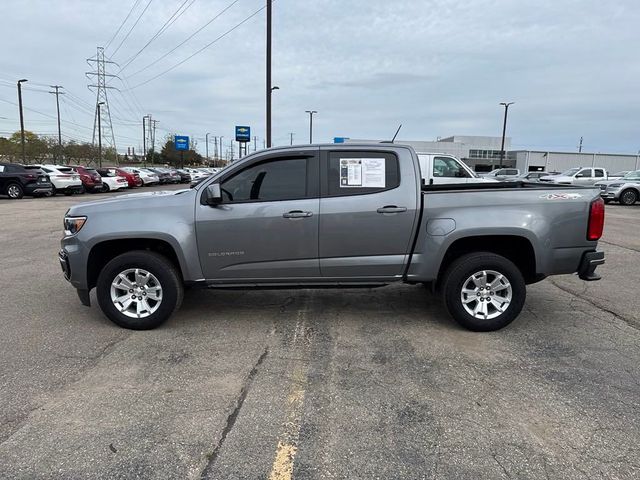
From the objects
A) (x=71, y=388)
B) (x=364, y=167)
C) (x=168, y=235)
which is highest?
(x=364, y=167)

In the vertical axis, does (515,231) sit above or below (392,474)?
above

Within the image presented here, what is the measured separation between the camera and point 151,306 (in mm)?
4848

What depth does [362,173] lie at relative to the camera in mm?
4789

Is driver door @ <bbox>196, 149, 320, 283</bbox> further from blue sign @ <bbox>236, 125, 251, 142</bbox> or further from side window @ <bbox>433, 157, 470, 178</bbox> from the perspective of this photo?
blue sign @ <bbox>236, 125, 251, 142</bbox>

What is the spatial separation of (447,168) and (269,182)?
10.2 m

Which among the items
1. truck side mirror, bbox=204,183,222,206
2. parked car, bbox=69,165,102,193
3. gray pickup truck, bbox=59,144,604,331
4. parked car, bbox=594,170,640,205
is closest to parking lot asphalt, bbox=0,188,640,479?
gray pickup truck, bbox=59,144,604,331

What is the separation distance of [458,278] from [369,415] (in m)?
1.98

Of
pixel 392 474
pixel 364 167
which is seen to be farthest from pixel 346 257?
pixel 392 474

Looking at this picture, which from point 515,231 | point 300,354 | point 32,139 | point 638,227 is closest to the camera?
point 300,354

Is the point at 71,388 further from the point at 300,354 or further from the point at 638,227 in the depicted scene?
the point at 638,227

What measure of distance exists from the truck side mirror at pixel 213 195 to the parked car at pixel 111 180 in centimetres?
2585

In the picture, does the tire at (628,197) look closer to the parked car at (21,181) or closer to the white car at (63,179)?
the white car at (63,179)

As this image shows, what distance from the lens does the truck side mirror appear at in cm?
456

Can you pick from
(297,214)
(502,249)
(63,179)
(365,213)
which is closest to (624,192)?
(502,249)
